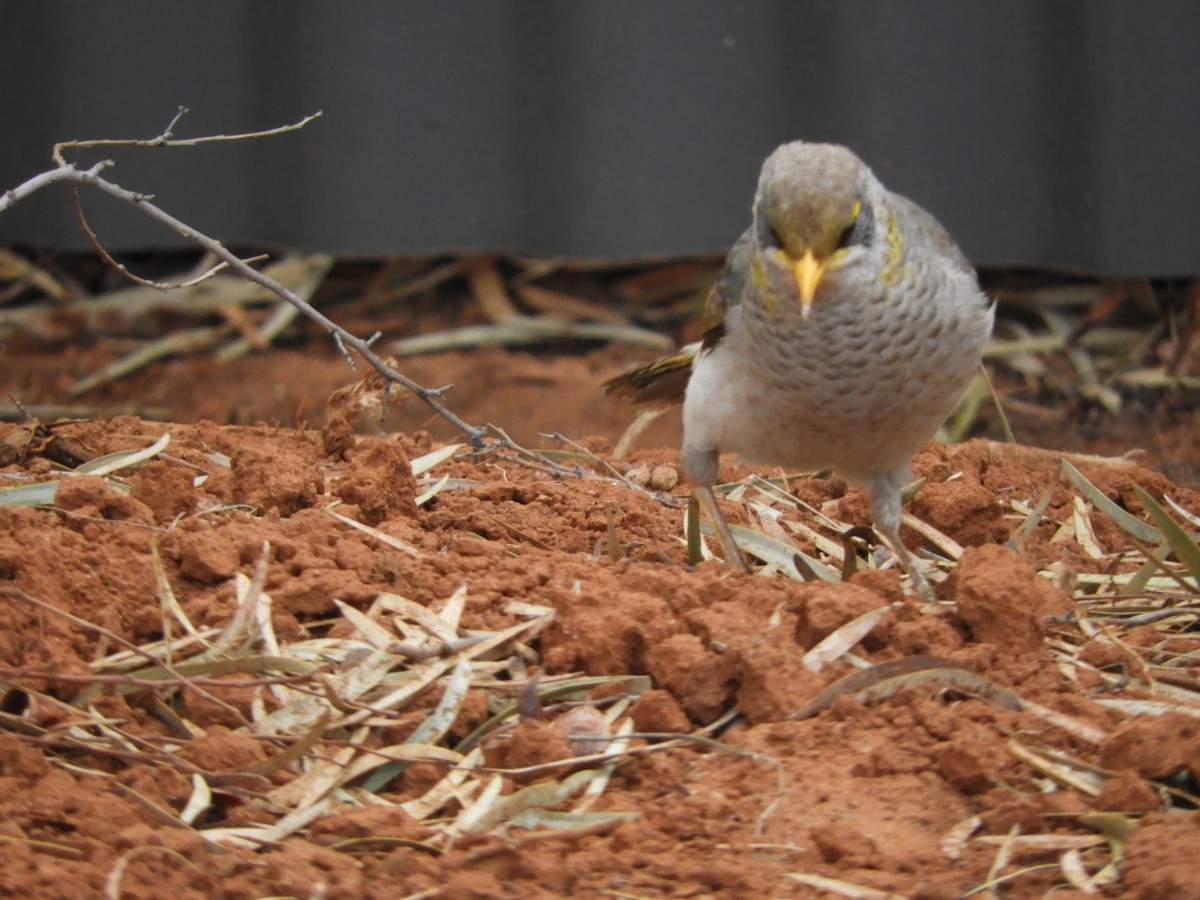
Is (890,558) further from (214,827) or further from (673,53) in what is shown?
(673,53)

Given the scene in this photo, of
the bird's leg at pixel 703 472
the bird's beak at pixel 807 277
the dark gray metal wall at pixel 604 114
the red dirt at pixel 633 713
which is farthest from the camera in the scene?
the dark gray metal wall at pixel 604 114

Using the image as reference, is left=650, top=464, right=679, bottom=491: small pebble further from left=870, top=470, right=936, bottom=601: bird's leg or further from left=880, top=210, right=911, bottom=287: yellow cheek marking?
left=880, top=210, right=911, bottom=287: yellow cheek marking

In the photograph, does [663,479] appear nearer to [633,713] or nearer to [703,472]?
[703,472]

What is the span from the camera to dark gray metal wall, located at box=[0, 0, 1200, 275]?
6.08 meters

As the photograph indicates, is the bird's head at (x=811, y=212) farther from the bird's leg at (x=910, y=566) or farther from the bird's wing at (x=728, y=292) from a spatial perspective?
the bird's leg at (x=910, y=566)

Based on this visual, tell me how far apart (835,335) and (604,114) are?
3.58 metres

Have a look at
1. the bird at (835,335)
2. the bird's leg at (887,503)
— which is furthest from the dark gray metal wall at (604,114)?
the bird's leg at (887,503)

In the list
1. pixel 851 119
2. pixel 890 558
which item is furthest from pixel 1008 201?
pixel 890 558

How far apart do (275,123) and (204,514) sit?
12.2 ft

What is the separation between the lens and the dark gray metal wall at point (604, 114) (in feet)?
19.9

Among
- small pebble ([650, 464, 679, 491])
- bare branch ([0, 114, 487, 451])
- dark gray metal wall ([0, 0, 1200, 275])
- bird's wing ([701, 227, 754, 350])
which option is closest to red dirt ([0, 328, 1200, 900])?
bare branch ([0, 114, 487, 451])

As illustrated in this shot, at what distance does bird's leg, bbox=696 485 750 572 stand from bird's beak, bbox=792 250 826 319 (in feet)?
2.20

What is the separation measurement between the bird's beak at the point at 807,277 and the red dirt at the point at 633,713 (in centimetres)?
56

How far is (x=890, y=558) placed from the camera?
3578 millimetres
